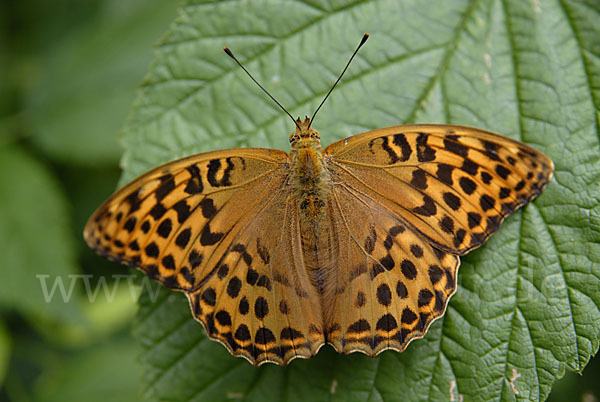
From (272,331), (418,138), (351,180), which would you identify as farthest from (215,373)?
(418,138)

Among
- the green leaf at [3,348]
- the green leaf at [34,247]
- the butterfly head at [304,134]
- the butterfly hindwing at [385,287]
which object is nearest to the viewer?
the butterfly hindwing at [385,287]

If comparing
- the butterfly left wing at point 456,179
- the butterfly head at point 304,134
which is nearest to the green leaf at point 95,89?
the butterfly head at point 304,134

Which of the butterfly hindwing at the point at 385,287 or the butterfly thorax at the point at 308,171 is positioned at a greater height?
the butterfly thorax at the point at 308,171

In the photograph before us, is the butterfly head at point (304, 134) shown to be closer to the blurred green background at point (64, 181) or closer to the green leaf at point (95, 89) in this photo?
the blurred green background at point (64, 181)

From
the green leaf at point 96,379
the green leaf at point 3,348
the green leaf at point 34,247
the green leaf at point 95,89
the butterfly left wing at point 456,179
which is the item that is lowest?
the green leaf at point 96,379

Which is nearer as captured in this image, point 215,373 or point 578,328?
point 578,328

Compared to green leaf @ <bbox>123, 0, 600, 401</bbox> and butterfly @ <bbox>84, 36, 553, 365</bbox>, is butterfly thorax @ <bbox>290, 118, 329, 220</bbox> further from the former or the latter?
green leaf @ <bbox>123, 0, 600, 401</bbox>

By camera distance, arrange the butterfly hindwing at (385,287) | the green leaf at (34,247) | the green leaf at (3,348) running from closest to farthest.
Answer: the butterfly hindwing at (385,287) → the green leaf at (34,247) → the green leaf at (3,348)

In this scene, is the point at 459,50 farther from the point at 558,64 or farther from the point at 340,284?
the point at 340,284
